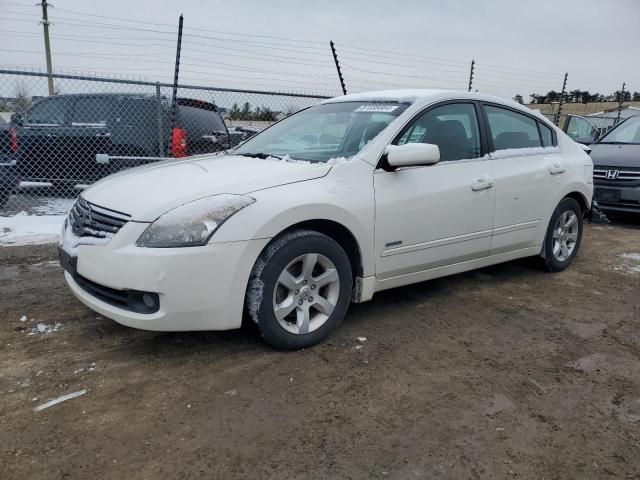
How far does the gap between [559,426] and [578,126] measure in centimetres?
1097

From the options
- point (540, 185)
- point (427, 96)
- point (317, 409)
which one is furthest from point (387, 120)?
point (317, 409)

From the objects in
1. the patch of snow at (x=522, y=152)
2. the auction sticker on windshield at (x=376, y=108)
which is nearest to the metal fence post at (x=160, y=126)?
the auction sticker on windshield at (x=376, y=108)

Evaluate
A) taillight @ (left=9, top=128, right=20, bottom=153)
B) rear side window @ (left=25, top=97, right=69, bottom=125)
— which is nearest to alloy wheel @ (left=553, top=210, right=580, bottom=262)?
rear side window @ (left=25, top=97, right=69, bottom=125)

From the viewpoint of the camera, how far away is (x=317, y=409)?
2.69 meters

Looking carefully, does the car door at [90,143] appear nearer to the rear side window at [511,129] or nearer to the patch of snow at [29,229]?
the patch of snow at [29,229]

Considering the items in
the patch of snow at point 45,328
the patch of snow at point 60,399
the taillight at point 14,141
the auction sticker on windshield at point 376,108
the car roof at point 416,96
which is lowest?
the patch of snow at point 45,328

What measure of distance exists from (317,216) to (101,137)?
210 inches

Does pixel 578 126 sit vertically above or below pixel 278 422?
above

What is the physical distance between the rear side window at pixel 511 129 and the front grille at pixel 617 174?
11.6ft

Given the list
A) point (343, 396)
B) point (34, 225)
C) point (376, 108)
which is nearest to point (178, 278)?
point (343, 396)

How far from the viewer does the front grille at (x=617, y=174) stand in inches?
297

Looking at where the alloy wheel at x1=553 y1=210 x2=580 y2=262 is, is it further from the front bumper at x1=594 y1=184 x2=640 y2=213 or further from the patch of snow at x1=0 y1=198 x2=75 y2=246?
the patch of snow at x1=0 y1=198 x2=75 y2=246

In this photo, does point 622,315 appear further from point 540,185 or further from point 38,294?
point 38,294

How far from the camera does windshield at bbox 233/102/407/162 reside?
3.80m
